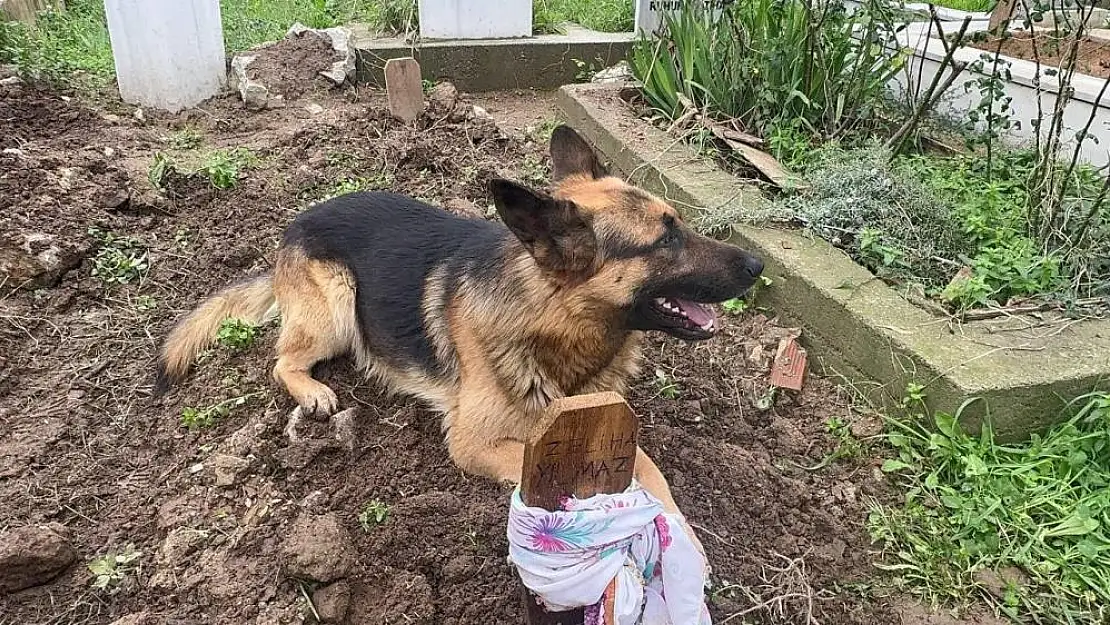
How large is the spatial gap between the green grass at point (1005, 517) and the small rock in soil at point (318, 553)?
1830 millimetres

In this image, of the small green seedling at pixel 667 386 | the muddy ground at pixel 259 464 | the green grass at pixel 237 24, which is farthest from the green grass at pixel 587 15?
the small green seedling at pixel 667 386

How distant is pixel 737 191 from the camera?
4.51 metres

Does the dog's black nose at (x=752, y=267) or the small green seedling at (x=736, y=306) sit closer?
the dog's black nose at (x=752, y=267)

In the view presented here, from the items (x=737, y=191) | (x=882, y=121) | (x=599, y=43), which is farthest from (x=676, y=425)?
(x=599, y=43)

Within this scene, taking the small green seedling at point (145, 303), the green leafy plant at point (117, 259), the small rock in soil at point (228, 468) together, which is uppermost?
the green leafy plant at point (117, 259)

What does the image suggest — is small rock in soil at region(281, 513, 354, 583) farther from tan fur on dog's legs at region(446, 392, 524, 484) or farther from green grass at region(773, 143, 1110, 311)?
green grass at region(773, 143, 1110, 311)

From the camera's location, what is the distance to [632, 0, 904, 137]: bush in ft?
16.1

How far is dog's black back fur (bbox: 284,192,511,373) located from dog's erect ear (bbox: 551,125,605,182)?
0.37m

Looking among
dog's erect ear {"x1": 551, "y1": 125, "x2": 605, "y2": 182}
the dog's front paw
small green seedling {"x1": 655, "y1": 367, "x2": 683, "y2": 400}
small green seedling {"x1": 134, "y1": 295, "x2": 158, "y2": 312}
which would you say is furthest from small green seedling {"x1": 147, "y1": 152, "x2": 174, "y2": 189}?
small green seedling {"x1": 655, "y1": 367, "x2": 683, "y2": 400}

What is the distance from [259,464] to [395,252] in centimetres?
107

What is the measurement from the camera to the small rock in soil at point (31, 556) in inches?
93.4

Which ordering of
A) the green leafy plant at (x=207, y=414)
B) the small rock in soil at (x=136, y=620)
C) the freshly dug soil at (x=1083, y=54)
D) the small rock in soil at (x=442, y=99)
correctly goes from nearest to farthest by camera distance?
the small rock in soil at (x=136, y=620), the green leafy plant at (x=207, y=414), the freshly dug soil at (x=1083, y=54), the small rock in soil at (x=442, y=99)

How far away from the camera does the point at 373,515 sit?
2.70m

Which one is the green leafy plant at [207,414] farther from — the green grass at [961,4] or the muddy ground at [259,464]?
the green grass at [961,4]
